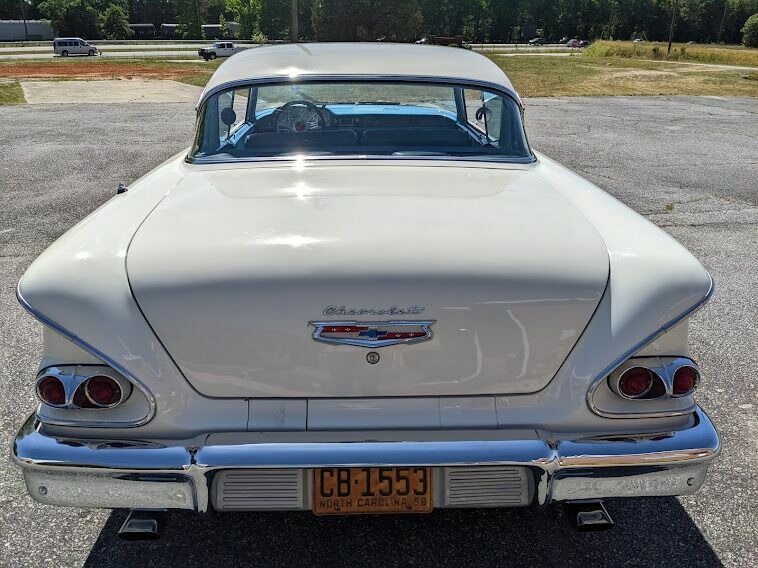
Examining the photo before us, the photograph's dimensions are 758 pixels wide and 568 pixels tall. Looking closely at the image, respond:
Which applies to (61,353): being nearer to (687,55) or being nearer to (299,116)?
(299,116)

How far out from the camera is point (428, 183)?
8.84 ft

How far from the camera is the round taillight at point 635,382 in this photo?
2.01m

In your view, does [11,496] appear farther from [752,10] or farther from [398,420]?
[752,10]

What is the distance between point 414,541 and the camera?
244 centimetres

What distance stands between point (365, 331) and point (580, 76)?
87.1 ft

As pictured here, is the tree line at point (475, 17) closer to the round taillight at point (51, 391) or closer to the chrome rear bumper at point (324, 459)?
the round taillight at point (51, 391)

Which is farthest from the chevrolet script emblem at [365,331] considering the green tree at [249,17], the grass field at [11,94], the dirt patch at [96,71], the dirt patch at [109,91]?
the green tree at [249,17]

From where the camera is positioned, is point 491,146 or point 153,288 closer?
point 153,288

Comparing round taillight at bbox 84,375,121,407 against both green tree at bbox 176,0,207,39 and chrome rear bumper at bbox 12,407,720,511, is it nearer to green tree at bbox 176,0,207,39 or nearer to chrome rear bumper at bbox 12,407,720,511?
chrome rear bumper at bbox 12,407,720,511

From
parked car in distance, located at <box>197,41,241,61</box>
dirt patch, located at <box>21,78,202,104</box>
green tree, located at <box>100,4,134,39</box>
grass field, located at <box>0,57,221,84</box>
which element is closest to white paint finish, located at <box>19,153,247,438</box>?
dirt patch, located at <box>21,78,202,104</box>

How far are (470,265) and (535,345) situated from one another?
29 cm

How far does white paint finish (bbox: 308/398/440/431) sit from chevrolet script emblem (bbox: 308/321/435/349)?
187 millimetres

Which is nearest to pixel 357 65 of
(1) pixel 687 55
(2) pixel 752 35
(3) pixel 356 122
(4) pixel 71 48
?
(3) pixel 356 122

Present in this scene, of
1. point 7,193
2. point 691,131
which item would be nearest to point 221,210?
point 7,193
